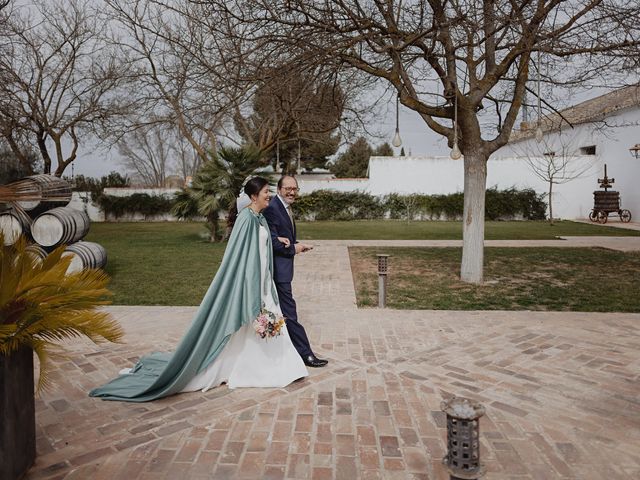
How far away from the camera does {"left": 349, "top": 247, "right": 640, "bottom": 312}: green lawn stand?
746 cm

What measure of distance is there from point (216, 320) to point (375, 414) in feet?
4.91

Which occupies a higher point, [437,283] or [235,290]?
[235,290]

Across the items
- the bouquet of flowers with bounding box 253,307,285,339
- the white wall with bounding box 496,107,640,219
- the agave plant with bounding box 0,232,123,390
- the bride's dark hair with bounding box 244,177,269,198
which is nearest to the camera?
the agave plant with bounding box 0,232,123,390

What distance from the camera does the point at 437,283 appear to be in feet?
29.6

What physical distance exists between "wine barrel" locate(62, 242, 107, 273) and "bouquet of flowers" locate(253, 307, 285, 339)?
537cm

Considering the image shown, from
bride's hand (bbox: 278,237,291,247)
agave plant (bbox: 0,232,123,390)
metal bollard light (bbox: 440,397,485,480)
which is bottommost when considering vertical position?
metal bollard light (bbox: 440,397,485,480)

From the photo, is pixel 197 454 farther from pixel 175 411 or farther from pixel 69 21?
pixel 69 21

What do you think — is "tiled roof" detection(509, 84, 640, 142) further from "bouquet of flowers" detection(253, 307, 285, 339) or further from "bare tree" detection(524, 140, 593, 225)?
"bouquet of flowers" detection(253, 307, 285, 339)

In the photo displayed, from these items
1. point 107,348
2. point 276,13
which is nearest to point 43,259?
point 107,348

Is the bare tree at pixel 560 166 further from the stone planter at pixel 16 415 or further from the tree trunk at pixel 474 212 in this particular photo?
the stone planter at pixel 16 415

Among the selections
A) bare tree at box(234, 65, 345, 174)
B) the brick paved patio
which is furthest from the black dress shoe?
Answer: bare tree at box(234, 65, 345, 174)

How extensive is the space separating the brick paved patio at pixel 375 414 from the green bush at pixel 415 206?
71.2 ft

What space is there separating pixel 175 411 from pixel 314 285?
5414 mm

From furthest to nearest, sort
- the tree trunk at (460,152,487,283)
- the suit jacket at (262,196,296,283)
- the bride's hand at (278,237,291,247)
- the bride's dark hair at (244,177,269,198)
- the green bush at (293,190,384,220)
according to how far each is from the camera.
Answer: the green bush at (293,190,384,220) → the tree trunk at (460,152,487,283) → the suit jacket at (262,196,296,283) → the bride's hand at (278,237,291,247) → the bride's dark hair at (244,177,269,198)
